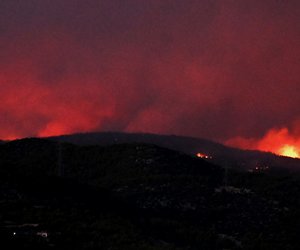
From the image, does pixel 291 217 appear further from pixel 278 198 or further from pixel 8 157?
pixel 8 157

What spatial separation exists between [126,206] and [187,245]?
50.4 feet

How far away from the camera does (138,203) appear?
11706 cm

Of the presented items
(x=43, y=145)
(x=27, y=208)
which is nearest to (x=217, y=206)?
(x=27, y=208)

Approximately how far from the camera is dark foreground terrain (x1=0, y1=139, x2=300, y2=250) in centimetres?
8206

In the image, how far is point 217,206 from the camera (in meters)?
119

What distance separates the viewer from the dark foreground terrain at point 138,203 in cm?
8206

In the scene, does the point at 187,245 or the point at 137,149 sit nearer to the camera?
the point at 187,245

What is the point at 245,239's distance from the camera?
101875 millimetres

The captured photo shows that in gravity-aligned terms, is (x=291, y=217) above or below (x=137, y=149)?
below

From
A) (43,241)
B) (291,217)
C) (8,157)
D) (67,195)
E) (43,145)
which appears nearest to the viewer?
(43,241)

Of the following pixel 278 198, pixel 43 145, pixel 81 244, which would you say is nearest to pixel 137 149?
pixel 43 145

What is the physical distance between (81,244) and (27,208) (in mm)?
13384

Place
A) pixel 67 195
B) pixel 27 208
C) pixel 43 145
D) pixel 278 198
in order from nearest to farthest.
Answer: pixel 27 208 < pixel 67 195 < pixel 278 198 < pixel 43 145


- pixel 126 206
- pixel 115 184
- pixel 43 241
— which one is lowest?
pixel 43 241
